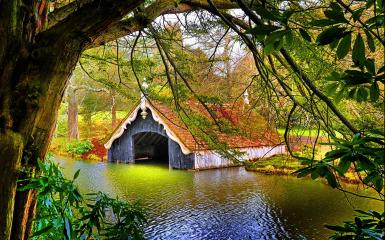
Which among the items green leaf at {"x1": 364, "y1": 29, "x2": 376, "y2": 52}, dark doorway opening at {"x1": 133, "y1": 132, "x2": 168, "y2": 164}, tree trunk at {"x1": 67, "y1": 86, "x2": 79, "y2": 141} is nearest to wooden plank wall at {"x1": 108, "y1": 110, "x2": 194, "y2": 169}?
dark doorway opening at {"x1": 133, "y1": 132, "x2": 168, "y2": 164}

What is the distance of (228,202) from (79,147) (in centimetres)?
1000

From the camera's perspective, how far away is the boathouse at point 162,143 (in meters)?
11.2

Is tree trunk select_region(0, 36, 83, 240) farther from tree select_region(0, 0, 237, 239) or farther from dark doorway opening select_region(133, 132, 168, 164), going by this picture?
dark doorway opening select_region(133, 132, 168, 164)

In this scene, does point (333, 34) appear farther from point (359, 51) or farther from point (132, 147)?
point (132, 147)

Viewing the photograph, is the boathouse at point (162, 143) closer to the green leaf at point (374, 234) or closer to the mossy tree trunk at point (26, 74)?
the mossy tree trunk at point (26, 74)

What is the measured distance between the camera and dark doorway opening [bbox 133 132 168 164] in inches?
546

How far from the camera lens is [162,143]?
1516 cm

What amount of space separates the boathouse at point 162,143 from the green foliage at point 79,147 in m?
2.17

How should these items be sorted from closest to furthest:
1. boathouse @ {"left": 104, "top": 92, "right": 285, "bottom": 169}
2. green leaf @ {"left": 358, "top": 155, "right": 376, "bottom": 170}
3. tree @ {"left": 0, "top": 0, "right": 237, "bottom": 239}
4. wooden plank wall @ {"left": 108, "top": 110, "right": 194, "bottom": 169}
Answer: green leaf @ {"left": 358, "top": 155, "right": 376, "bottom": 170}
tree @ {"left": 0, "top": 0, "right": 237, "bottom": 239}
boathouse @ {"left": 104, "top": 92, "right": 285, "bottom": 169}
wooden plank wall @ {"left": 108, "top": 110, "right": 194, "bottom": 169}

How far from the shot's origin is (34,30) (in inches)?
76.8

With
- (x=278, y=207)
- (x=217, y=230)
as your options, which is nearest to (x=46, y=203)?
(x=217, y=230)

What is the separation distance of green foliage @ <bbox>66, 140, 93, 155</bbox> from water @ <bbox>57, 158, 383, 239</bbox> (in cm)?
434

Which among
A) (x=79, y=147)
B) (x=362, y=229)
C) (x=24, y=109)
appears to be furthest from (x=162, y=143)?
(x=362, y=229)

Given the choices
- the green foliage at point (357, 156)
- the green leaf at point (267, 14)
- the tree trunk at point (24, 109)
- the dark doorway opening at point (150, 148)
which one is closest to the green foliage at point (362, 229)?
the green foliage at point (357, 156)
